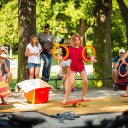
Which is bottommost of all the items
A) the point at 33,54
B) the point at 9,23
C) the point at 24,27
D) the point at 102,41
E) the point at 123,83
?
the point at 123,83

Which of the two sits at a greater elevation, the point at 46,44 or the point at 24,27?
the point at 24,27

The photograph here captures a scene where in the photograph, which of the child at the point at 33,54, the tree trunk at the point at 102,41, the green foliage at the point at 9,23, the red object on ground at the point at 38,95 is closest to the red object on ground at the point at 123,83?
the tree trunk at the point at 102,41

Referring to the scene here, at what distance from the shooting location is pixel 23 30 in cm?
1173

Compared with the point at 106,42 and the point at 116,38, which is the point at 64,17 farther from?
the point at 106,42

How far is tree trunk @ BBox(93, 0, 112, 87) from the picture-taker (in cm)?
1372

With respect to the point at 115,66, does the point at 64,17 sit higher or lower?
higher

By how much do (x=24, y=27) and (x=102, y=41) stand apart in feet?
12.2

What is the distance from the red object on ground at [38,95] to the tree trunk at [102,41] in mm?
5079

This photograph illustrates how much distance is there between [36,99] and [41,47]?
2.70 m

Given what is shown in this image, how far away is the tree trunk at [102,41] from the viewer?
1372 cm

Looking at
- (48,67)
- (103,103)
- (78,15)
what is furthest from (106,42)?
(78,15)

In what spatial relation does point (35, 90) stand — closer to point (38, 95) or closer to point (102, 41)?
point (38, 95)

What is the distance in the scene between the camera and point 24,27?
38.4ft

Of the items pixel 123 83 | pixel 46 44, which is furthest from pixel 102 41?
pixel 46 44
